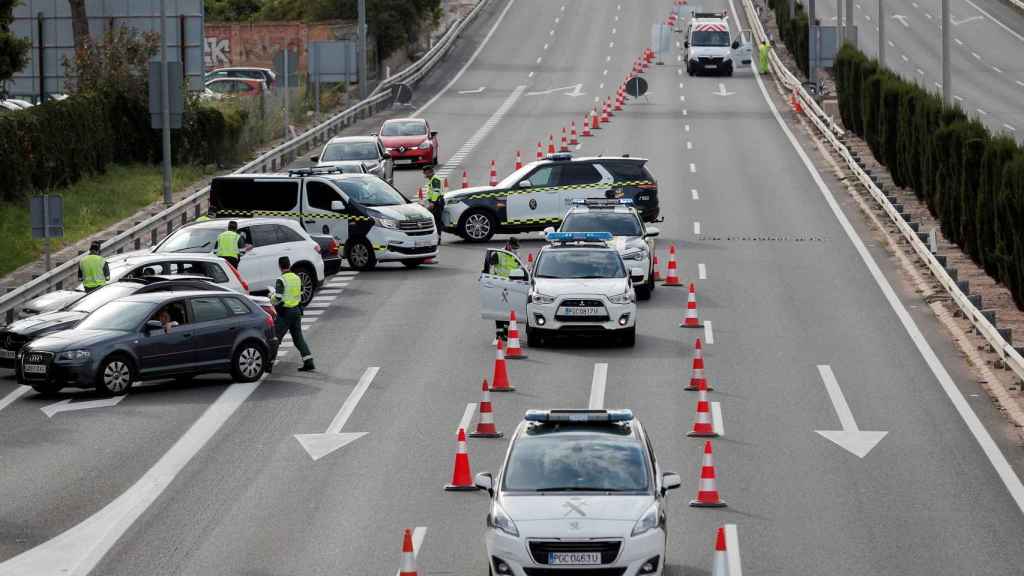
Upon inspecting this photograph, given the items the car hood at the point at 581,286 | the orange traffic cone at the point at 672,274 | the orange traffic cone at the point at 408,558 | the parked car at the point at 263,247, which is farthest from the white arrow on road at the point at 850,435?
the parked car at the point at 263,247

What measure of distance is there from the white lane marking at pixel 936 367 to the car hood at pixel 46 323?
39.8 feet

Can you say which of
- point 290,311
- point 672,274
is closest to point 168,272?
point 290,311

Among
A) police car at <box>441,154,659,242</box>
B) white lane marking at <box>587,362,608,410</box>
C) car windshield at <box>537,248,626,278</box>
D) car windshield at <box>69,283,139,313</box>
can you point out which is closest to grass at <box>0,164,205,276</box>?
police car at <box>441,154,659,242</box>

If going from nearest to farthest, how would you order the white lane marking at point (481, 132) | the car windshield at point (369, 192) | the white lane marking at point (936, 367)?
the white lane marking at point (936, 367), the car windshield at point (369, 192), the white lane marking at point (481, 132)

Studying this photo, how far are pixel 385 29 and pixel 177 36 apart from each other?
2913cm

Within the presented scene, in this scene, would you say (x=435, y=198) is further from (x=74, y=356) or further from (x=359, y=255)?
(x=74, y=356)

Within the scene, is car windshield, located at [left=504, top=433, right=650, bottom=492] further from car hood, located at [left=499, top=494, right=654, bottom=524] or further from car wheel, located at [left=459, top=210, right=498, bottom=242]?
car wheel, located at [left=459, top=210, right=498, bottom=242]

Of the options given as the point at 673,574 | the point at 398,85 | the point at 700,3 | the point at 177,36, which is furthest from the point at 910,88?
the point at 700,3

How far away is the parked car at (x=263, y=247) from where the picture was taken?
109 feet

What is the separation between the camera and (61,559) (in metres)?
17.0

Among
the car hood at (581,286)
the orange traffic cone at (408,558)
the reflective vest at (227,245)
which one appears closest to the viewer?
the orange traffic cone at (408,558)

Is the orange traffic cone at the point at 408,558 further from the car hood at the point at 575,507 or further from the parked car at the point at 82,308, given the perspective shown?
the parked car at the point at 82,308

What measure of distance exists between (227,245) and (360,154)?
16.7 m

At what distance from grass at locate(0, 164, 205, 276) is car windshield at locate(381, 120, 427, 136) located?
20.0ft
